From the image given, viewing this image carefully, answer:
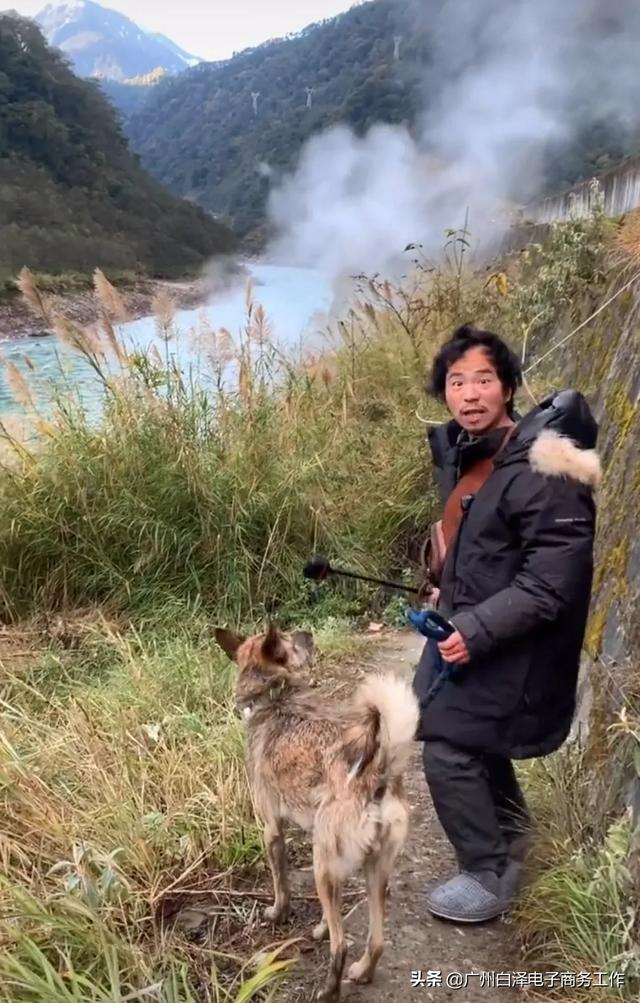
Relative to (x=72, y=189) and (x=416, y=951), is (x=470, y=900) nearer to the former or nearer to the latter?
(x=416, y=951)

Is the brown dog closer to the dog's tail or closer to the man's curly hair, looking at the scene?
the dog's tail

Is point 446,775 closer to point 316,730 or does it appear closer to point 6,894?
point 316,730

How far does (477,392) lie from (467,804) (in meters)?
1.13

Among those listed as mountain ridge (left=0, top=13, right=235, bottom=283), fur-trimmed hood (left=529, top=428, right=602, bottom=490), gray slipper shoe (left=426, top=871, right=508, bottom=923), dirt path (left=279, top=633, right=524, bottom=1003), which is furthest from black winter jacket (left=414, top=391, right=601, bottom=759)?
mountain ridge (left=0, top=13, right=235, bottom=283)

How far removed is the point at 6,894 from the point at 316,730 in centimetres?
96

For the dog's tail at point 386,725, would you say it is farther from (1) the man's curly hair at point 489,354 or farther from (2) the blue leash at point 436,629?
(1) the man's curly hair at point 489,354

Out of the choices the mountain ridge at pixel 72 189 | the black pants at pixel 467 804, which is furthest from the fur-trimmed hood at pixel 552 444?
the mountain ridge at pixel 72 189

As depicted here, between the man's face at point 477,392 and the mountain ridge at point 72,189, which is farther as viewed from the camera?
the mountain ridge at point 72,189

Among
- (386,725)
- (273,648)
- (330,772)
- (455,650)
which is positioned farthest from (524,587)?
(273,648)

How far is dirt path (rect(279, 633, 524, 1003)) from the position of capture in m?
2.34

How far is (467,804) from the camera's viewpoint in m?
2.48

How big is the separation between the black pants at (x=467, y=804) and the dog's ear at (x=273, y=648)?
0.49 metres

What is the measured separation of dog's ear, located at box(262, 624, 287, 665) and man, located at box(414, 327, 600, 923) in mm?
417

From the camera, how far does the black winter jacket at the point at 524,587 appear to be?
2.24 meters
